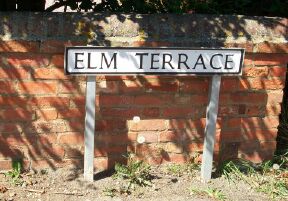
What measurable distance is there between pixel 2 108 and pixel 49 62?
0.49m

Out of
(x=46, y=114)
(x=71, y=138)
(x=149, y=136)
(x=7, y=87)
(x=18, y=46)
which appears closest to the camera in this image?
(x=18, y=46)

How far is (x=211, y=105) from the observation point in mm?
3680

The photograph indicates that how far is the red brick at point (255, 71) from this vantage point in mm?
3842

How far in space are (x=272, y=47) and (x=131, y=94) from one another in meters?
1.16

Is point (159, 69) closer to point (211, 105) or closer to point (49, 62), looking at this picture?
point (211, 105)

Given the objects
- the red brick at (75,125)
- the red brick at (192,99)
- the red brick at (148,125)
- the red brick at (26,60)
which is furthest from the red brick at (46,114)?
the red brick at (192,99)

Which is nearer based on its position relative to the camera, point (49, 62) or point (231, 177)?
point (49, 62)

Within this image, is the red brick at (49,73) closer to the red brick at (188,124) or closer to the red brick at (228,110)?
the red brick at (188,124)

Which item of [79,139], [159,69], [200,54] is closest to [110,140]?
[79,139]

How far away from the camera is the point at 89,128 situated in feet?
11.7

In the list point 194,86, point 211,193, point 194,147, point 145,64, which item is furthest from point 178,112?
point 211,193

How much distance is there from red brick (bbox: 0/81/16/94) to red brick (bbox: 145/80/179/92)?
100 cm

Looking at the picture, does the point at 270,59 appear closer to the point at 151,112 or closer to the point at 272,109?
the point at 272,109

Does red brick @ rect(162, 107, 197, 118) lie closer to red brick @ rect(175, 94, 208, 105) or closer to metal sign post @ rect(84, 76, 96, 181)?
red brick @ rect(175, 94, 208, 105)
